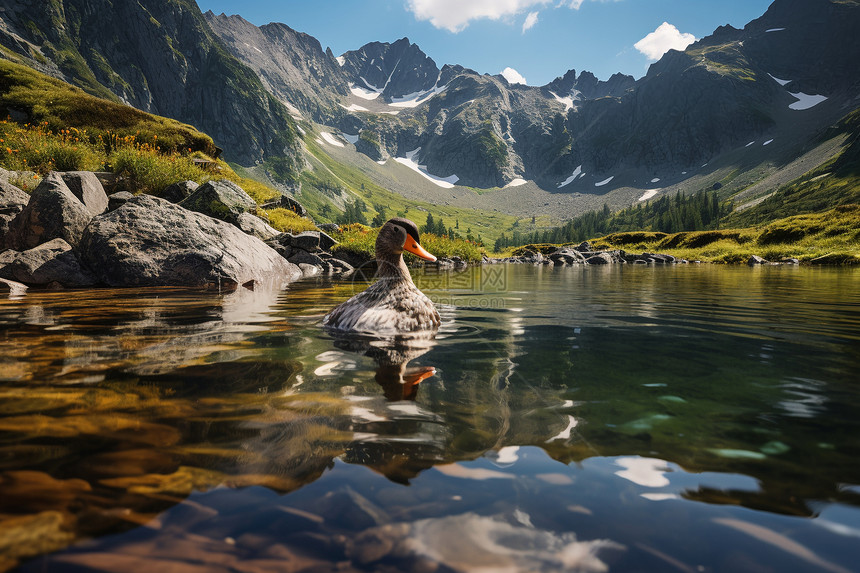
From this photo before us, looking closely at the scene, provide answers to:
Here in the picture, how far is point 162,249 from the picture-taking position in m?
13.2

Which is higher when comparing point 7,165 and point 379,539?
point 7,165

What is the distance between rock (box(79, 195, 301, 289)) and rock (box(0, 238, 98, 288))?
37 cm

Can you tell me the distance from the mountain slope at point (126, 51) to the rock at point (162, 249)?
452ft

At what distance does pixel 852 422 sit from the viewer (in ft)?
8.76

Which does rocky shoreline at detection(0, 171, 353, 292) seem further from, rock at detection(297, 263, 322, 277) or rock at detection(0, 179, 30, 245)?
rock at detection(297, 263, 322, 277)

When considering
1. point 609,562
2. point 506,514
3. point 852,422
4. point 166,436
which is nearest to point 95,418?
point 166,436

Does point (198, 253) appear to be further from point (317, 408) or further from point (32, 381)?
point (317, 408)

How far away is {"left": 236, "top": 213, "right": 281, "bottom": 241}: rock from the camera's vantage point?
19.0 m

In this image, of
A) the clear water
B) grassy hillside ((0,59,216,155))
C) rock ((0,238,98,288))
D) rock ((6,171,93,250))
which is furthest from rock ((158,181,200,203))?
the clear water

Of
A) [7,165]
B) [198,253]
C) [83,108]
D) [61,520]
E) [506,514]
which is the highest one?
[83,108]

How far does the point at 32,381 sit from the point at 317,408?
2.58 metres

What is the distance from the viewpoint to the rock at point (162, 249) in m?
12.4

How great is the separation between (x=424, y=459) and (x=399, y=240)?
4774mm

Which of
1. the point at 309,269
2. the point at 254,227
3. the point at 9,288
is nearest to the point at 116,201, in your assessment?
the point at 254,227
